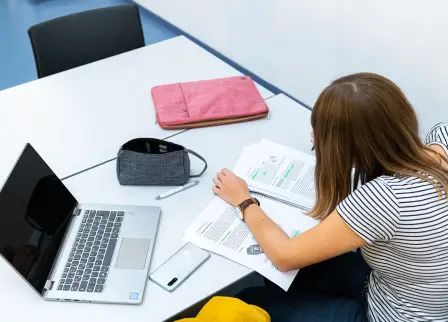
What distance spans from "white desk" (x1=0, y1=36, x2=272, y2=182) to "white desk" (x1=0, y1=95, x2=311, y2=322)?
Result: 11 cm

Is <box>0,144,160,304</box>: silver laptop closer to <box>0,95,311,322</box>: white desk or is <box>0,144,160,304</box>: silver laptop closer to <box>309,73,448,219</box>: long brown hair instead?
<box>0,95,311,322</box>: white desk

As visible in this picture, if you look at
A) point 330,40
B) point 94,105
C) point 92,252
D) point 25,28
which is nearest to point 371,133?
point 92,252

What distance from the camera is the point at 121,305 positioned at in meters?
1.16

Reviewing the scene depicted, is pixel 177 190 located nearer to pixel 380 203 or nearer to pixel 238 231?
pixel 238 231

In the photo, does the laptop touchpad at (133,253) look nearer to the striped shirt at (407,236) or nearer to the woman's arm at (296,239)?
the woman's arm at (296,239)

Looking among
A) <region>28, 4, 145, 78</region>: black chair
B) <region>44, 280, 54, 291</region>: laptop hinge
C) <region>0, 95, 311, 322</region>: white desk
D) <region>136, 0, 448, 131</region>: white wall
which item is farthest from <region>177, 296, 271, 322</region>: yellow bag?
<region>136, 0, 448, 131</region>: white wall

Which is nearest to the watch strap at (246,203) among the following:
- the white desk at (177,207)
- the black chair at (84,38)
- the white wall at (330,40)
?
the white desk at (177,207)

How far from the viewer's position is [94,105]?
6.12ft

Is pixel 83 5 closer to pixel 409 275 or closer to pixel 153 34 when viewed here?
pixel 153 34

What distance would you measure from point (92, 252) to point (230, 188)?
0.41m

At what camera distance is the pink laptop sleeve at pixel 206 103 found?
174 cm

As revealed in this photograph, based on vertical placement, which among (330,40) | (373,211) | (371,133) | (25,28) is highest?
(371,133)

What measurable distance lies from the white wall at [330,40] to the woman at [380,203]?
3.40 feet

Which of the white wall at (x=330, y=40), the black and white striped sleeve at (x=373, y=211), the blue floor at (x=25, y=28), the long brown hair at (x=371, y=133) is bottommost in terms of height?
the blue floor at (x=25, y=28)
